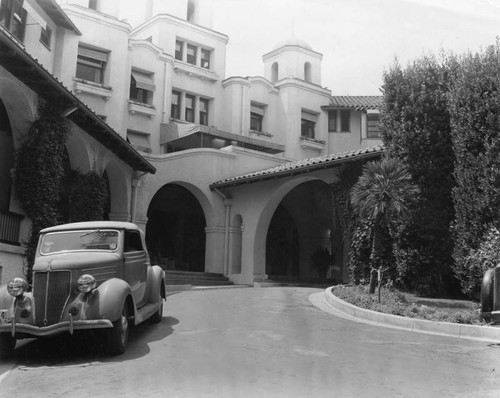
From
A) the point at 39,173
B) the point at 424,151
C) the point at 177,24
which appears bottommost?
the point at 39,173

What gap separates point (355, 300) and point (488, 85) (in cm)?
630

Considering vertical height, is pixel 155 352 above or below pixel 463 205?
below

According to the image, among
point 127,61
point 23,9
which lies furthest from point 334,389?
point 127,61

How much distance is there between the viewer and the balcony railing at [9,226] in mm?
11109

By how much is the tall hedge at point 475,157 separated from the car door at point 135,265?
7.89 m

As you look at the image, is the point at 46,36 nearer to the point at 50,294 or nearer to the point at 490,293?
the point at 50,294

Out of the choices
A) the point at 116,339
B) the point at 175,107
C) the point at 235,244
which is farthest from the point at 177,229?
the point at 116,339

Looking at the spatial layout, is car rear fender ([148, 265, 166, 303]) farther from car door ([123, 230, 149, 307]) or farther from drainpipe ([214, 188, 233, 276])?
drainpipe ([214, 188, 233, 276])

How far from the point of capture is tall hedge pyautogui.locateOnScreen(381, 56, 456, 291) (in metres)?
13.7

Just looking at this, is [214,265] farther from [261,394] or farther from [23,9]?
[261,394]

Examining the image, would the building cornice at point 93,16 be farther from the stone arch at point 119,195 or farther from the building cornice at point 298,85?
the building cornice at point 298,85

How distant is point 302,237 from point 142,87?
34.1 ft

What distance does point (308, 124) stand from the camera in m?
30.6

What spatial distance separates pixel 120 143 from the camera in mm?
15820
